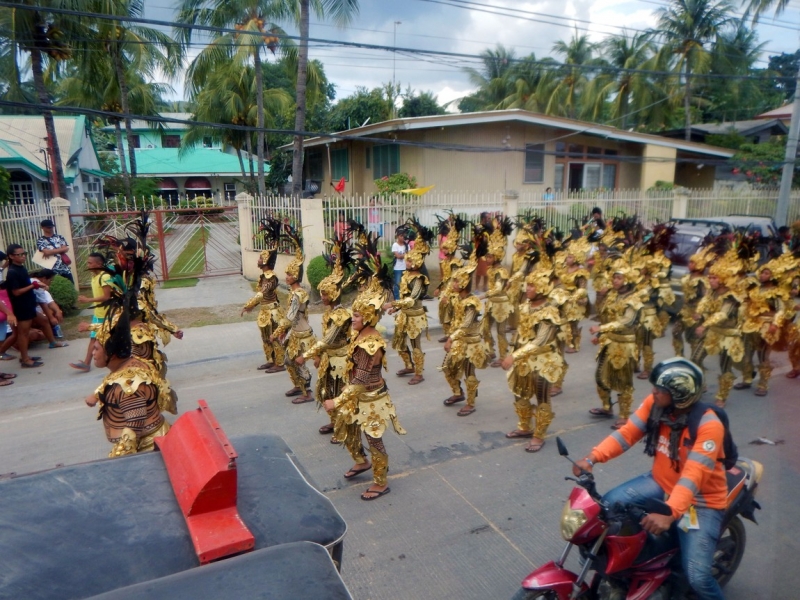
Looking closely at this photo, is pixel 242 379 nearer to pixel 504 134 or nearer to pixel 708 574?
pixel 708 574

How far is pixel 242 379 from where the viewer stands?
827 centimetres

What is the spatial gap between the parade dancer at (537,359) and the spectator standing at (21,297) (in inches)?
276

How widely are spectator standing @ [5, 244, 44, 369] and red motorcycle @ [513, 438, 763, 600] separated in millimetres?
8194

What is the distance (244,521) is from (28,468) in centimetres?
472

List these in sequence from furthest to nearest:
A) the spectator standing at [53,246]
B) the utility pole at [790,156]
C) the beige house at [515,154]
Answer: the beige house at [515,154], the utility pole at [790,156], the spectator standing at [53,246]

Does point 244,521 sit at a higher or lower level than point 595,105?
lower

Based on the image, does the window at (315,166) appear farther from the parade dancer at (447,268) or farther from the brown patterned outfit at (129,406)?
the brown patterned outfit at (129,406)

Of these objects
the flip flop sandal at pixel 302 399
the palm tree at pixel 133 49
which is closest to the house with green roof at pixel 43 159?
the palm tree at pixel 133 49

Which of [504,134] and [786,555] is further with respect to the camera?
[504,134]

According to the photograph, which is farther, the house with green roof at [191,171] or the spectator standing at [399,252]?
the house with green roof at [191,171]

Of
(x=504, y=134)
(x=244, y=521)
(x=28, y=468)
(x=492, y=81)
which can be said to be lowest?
(x=28, y=468)

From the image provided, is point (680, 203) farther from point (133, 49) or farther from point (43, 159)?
point (43, 159)

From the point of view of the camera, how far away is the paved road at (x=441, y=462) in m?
4.10

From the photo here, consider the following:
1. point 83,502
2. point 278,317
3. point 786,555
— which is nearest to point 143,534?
point 83,502
